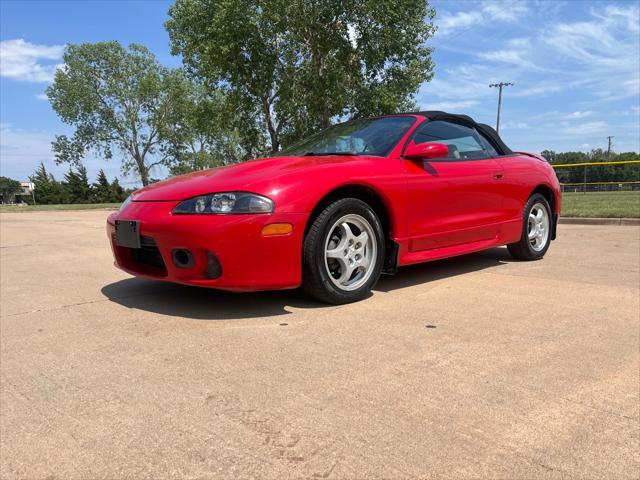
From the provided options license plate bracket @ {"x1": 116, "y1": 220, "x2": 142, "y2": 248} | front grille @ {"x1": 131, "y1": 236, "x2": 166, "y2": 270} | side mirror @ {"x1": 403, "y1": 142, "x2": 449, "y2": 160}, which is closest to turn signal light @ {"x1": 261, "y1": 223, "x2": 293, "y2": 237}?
front grille @ {"x1": 131, "y1": 236, "x2": 166, "y2": 270}

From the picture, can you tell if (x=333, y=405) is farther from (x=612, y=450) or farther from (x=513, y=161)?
(x=513, y=161)

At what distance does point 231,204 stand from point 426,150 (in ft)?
5.16

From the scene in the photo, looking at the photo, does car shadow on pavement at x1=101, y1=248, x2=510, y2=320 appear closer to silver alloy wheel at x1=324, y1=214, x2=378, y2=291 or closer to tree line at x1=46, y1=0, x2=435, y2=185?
silver alloy wheel at x1=324, y1=214, x2=378, y2=291

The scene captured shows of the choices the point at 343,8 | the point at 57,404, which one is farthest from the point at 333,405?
the point at 343,8

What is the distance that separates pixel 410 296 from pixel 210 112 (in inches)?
991

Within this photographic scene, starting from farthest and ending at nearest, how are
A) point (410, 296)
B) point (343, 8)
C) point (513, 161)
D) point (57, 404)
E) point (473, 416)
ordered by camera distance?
point (343, 8), point (513, 161), point (410, 296), point (57, 404), point (473, 416)

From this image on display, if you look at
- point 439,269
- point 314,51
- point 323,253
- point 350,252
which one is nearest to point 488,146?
point 439,269

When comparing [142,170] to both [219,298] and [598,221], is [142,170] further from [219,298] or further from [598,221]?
[219,298]

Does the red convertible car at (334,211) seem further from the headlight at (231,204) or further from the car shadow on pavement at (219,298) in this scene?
the car shadow on pavement at (219,298)

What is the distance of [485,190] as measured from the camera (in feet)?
14.3

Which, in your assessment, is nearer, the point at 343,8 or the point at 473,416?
the point at 473,416

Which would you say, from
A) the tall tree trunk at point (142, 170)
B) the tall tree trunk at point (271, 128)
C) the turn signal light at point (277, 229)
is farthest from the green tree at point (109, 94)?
the turn signal light at point (277, 229)

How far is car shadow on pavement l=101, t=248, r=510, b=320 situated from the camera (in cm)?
326

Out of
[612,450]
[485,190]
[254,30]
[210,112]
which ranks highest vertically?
[254,30]
